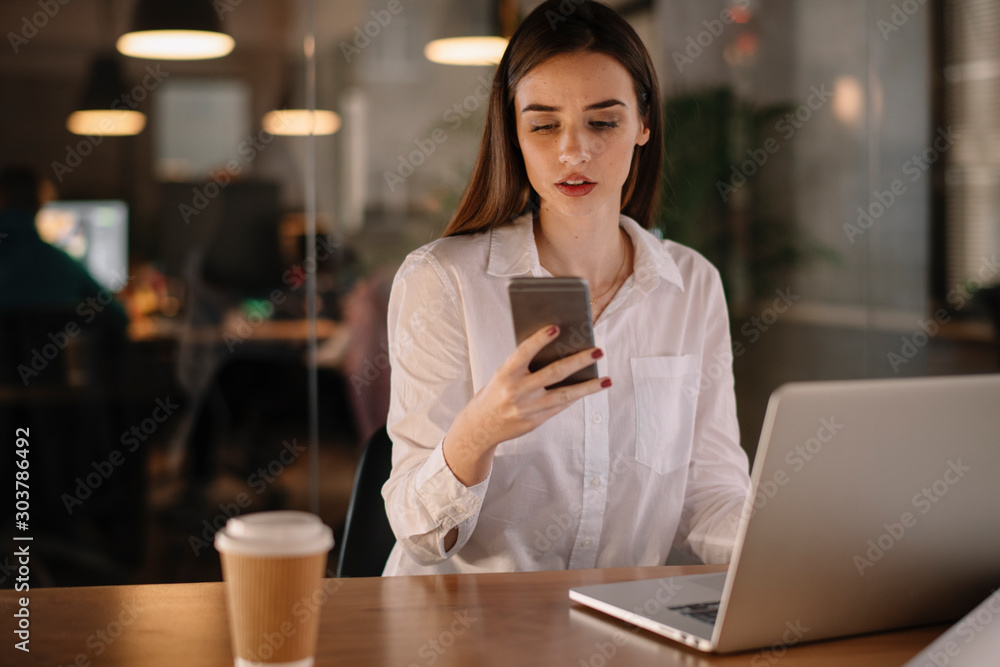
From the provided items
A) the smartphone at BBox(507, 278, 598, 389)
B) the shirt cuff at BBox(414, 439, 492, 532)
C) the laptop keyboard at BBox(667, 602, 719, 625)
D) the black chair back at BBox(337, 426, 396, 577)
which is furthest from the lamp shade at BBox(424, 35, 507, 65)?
the laptop keyboard at BBox(667, 602, 719, 625)

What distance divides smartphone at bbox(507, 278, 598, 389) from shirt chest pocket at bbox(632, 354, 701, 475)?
21.6 inches

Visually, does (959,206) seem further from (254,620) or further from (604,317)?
(254,620)

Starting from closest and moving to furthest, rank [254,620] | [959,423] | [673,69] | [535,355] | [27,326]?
[254,620] < [959,423] < [535,355] < [27,326] < [673,69]

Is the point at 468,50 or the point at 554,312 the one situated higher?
the point at 468,50

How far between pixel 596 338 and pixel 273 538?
103 cm

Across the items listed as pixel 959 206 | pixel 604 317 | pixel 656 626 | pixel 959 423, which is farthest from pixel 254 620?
pixel 959 206

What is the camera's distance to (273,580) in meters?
0.80

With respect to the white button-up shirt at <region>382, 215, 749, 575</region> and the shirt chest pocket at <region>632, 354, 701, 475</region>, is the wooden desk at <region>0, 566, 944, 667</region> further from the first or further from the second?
the shirt chest pocket at <region>632, 354, 701, 475</region>

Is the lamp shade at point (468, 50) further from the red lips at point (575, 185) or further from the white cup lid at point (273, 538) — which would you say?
the white cup lid at point (273, 538)

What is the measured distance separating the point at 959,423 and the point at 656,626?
0.37 meters

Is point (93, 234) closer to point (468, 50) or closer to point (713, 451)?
point (468, 50)

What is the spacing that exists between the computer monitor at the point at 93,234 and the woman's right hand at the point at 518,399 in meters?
2.40

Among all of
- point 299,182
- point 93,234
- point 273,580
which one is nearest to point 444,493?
point 273,580

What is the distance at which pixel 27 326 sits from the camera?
10.9 ft
